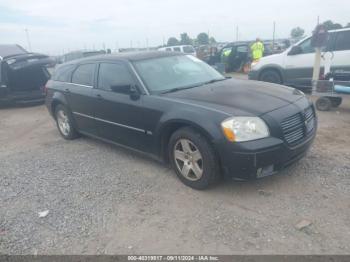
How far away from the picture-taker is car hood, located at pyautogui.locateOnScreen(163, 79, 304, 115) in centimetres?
367

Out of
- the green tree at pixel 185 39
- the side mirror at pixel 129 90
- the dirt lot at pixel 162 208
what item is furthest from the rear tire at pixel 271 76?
the green tree at pixel 185 39

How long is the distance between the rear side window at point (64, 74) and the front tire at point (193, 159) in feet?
9.82

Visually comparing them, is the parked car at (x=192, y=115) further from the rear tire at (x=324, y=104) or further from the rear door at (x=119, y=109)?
the rear tire at (x=324, y=104)

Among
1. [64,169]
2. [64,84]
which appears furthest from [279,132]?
[64,84]

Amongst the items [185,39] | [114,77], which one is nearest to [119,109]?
[114,77]

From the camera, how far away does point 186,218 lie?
342 centimetres

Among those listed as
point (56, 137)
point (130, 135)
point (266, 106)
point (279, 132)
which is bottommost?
point (56, 137)

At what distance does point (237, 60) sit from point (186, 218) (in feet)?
48.4

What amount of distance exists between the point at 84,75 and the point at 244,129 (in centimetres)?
329

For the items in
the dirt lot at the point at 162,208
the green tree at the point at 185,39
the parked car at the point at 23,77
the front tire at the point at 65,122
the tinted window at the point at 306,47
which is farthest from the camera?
the green tree at the point at 185,39

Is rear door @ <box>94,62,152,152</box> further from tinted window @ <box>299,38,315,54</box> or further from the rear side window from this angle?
tinted window @ <box>299,38,315,54</box>

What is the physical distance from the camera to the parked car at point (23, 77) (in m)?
9.86

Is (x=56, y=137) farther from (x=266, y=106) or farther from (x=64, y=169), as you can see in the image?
(x=266, y=106)

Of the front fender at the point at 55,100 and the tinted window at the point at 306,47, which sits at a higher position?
the tinted window at the point at 306,47
